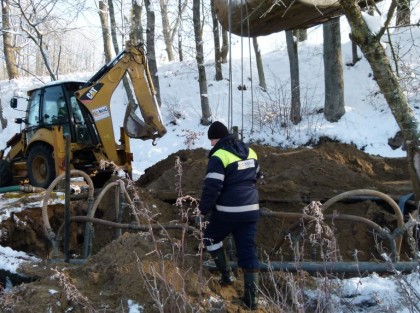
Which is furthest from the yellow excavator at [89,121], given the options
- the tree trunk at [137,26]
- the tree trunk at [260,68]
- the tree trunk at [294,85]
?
the tree trunk at [260,68]

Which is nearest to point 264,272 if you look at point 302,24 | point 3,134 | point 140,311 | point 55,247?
point 140,311

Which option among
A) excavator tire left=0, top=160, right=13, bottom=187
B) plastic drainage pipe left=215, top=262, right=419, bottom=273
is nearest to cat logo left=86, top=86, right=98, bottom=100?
excavator tire left=0, top=160, right=13, bottom=187

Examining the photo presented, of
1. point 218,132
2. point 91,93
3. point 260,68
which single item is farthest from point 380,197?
point 260,68

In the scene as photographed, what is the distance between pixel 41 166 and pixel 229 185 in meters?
6.53

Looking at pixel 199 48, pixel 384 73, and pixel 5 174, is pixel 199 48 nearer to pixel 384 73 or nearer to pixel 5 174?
pixel 5 174

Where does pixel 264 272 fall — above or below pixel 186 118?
below

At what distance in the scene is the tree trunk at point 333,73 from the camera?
49.3 ft

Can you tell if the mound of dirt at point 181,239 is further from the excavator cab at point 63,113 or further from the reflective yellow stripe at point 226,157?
the excavator cab at point 63,113

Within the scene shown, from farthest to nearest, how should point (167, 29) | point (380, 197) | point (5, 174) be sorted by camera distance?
point (167, 29) → point (5, 174) → point (380, 197)

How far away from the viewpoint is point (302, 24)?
19.9 feet

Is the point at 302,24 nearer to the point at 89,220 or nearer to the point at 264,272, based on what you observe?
the point at 264,272

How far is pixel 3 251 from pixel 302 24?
4.62 meters

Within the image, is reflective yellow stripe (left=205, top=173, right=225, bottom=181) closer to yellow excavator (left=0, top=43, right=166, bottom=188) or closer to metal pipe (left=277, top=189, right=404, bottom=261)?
metal pipe (left=277, top=189, right=404, bottom=261)

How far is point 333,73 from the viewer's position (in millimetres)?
15266
